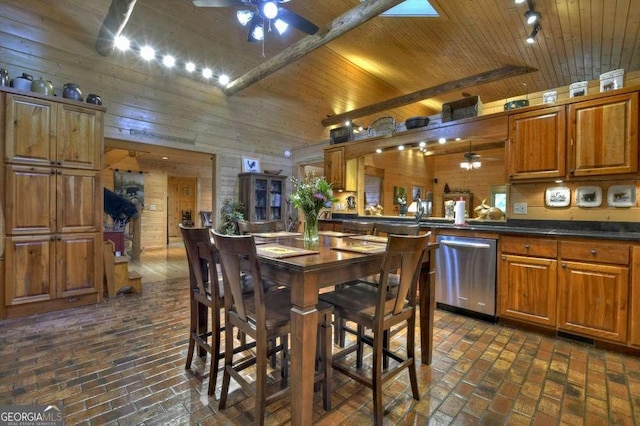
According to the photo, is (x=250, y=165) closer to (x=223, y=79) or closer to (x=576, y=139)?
(x=223, y=79)

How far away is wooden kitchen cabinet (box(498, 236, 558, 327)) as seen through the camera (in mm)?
2604

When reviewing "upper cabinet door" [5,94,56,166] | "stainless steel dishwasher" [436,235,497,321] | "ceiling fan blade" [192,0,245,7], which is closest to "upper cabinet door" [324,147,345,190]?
"stainless steel dishwasher" [436,235,497,321]

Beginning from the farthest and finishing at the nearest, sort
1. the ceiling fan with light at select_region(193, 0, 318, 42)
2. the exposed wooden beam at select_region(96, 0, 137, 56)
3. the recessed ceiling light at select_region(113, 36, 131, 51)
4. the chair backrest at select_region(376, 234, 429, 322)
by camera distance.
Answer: the recessed ceiling light at select_region(113, 36, 131, 51), the exposed wooden beam at select_region(96, 0, 137, 56), the ceiling fan with light at select_region(193, 0, 318, 42), the chair backrest at select_region(376, 234, 429, 322)

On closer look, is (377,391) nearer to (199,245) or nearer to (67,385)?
(199,245)

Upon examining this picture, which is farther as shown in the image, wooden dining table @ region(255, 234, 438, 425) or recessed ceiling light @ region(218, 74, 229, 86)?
recessed ceiling light @ region(218, 74, 229, 86)

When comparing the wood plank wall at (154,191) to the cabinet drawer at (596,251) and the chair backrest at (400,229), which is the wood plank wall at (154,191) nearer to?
the chair backrest at (400,229)

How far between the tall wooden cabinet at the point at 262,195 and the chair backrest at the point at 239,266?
4219 mm

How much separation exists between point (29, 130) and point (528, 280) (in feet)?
16.9

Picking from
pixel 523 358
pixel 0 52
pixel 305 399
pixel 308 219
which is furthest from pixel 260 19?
pixel 523 358

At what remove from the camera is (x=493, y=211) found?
3475 mm

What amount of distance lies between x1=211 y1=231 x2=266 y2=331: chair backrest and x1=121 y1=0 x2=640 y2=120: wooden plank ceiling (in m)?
→ 3.86

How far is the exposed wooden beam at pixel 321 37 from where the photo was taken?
344cm

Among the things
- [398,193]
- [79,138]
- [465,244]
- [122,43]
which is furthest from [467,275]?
[398,193]

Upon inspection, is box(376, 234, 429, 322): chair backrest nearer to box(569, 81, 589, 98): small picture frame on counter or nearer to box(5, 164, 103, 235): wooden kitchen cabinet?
box(569, 81, 589, 98): small picture frame on counter
